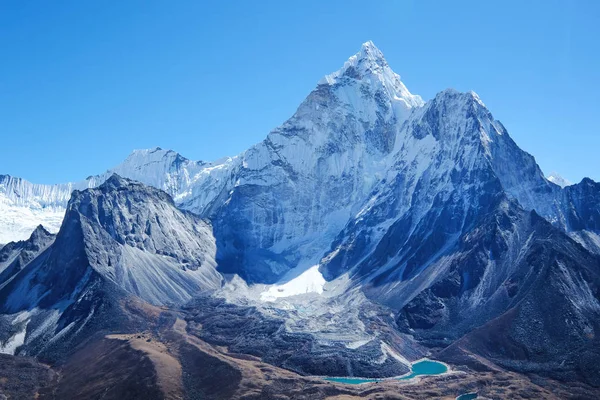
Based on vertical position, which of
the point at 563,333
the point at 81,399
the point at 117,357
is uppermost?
the point at 563,333

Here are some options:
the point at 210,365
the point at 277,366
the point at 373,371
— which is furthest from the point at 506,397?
the point at 210,365

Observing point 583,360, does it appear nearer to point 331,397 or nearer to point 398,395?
point 398,395

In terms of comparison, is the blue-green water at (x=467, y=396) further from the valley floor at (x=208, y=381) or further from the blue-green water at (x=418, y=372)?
the blue-green water at (x=418, y=372)

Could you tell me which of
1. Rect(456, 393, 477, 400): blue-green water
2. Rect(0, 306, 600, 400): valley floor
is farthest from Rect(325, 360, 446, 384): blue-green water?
Rect(456, 393, 477, 400): blue-green water

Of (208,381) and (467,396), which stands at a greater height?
(208,381)

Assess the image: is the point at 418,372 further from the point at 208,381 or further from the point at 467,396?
the point at 208,381

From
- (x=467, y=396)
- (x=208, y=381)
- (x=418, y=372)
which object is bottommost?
(x=467, y=396)

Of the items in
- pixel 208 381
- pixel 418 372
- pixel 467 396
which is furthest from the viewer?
pixel 418 372

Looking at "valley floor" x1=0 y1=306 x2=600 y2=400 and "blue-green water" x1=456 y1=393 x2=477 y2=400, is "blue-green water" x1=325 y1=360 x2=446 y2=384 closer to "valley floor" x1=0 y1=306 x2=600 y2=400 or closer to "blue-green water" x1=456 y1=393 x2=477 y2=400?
"valley floor" x1=0 y1=306 x2=600 y2=400

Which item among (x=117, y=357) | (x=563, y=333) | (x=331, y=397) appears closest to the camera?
(x=331, y=397)

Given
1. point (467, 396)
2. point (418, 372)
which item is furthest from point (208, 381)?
point (467, 396)

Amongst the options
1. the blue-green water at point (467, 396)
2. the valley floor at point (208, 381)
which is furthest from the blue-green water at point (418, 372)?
the blue-green water at point (467, 396)
